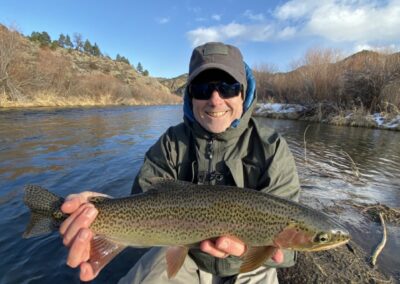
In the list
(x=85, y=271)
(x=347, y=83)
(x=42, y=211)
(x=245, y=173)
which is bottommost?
(x=85, y=271)

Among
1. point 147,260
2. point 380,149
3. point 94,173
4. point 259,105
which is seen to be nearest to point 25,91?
point 259,105

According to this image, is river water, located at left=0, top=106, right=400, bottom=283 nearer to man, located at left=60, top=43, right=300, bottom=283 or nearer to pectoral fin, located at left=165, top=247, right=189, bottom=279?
man, located at left=60, top=43, right=300, bottom=283

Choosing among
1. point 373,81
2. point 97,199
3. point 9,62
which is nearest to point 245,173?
point 97,199

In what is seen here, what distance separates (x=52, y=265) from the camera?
14.5 ft

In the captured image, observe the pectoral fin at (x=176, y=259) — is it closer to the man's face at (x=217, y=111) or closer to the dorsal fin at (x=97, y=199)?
the dorsal fin at (x=97, y=199)

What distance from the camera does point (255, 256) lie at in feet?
7.61

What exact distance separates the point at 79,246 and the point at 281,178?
1802mm

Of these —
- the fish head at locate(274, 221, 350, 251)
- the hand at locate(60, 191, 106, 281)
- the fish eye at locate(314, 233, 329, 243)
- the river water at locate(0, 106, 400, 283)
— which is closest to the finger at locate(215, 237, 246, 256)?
the fish head at locate(274, 221, 350, 251)

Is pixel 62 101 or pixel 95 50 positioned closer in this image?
pixel 62 101

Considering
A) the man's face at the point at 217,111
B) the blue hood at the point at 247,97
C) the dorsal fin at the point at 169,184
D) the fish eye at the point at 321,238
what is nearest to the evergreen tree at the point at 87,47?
the blue hood at the point at 247,97

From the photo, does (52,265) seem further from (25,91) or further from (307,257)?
(25,91)

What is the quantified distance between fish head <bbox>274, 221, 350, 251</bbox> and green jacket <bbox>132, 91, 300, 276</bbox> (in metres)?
0.46

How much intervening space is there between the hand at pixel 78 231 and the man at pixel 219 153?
19 cm

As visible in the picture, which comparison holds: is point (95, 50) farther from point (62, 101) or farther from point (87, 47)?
point (62, 101)
